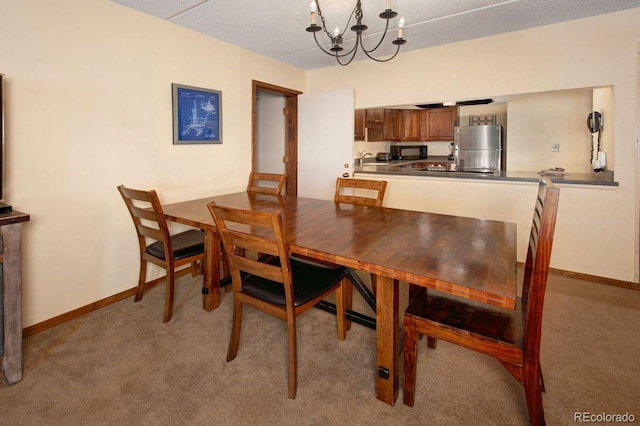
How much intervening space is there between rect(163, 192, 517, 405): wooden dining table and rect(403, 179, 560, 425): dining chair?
85 millimetres

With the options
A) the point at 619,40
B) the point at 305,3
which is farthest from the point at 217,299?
the point at 619,40

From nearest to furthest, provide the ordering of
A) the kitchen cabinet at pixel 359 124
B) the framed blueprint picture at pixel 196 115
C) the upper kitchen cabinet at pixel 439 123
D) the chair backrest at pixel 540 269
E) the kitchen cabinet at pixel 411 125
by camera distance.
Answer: the chair backrest at pixel 540 269, the framed blueprint picture at pixel 196 115, the kitchen cabinet at pixel 359 124, the upper kitchen cabinet at pixel 439 123, the kitchen cabinet at pixel 411 125

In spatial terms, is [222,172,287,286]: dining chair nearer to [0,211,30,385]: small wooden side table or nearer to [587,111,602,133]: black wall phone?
[0,211,30,385]: small wooden side table

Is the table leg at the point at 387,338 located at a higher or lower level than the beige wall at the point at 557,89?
lower

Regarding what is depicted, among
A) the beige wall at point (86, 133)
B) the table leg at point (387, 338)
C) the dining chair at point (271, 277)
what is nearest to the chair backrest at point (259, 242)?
the dining chair at point (271, 277)

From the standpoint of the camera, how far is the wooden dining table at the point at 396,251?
1182 mm

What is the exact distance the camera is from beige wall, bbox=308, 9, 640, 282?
2715mm

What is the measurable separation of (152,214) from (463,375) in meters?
2.06

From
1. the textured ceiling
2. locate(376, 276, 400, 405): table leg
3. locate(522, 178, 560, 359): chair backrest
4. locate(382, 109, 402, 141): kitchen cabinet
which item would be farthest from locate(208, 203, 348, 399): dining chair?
locate(382, 109, 402, 141): kitchen cabinet

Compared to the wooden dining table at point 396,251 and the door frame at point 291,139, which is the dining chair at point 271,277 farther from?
the door frame at point 291,139

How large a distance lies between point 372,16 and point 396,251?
2.19 meters

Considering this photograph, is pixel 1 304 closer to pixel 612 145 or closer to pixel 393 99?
pixel 393 99

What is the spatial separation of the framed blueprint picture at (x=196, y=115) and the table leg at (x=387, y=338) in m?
2.40

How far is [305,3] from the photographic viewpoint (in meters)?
2.51
